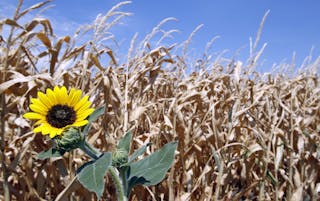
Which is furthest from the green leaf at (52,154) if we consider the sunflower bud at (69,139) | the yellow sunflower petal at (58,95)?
the yellow sunflower petal at (58,95)

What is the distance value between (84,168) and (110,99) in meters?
0.88

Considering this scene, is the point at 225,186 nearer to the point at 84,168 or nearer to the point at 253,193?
the point at 253,193

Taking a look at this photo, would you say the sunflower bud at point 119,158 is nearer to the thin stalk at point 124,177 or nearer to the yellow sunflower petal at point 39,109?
the thin stalk at point 124,177

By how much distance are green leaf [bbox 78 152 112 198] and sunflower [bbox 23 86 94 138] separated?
0.12 m

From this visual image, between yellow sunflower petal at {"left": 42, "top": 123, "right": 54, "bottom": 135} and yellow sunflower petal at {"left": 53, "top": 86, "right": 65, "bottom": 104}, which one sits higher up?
yellow sunflower petal at {"left": 53, "top": 86, "right": 65, "bottom": 104}

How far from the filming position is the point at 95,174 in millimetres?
959

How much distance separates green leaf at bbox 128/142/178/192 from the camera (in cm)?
109

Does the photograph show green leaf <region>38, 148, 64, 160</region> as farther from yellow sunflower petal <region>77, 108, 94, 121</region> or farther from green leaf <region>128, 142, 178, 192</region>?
green leaf <region>128, 142, 178, 192</region>

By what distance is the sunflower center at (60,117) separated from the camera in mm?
1088

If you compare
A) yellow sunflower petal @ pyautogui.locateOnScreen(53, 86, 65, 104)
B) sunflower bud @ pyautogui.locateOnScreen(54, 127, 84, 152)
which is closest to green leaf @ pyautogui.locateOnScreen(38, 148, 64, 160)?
sunflower bud @ pyautogui.locateOnScreen(54, 127, 84, 152)

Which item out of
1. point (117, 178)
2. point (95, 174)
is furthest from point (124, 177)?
point (95, 174)

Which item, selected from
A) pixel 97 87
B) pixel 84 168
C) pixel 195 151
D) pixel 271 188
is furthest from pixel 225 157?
pixel 84 168

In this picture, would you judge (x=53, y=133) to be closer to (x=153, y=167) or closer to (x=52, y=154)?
(x=52, y=154)

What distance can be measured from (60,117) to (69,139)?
93 millimetres
